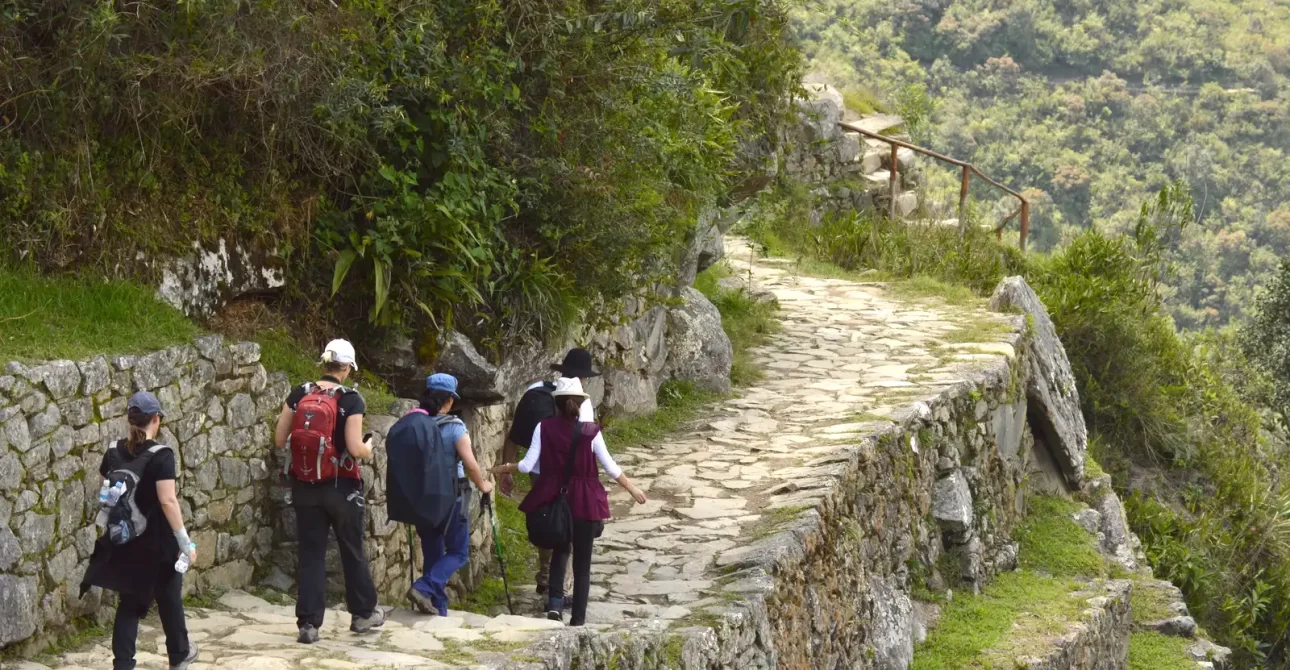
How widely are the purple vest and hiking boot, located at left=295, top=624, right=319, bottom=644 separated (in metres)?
1.42

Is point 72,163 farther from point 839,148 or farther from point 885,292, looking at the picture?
point 839,148

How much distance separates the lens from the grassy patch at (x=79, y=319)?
6.18 metres

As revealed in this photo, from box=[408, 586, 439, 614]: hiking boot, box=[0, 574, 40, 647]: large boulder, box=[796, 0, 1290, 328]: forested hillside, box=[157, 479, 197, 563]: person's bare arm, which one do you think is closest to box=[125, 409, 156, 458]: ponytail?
box=[157, 479, 197, 563]: person's bare arm

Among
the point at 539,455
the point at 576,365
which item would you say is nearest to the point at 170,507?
the point at 539,455

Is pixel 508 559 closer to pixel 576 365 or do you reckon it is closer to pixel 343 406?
pixel 576 365

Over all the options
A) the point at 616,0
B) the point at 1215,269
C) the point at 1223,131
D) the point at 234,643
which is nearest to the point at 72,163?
the point at 234,643

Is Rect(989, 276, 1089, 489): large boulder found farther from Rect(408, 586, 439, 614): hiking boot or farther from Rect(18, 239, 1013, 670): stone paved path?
Rect(408, 586, 439, 614): hiking boot

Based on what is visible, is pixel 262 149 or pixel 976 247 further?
pixel 976 247

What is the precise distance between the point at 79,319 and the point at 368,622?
1.93 metres

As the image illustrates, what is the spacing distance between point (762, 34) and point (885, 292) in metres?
5.39

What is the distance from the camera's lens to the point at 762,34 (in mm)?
13195

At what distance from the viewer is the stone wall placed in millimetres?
5754

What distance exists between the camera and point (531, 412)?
768cm

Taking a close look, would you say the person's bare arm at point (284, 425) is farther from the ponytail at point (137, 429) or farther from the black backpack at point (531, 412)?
the black backpack at point (531, 412)
